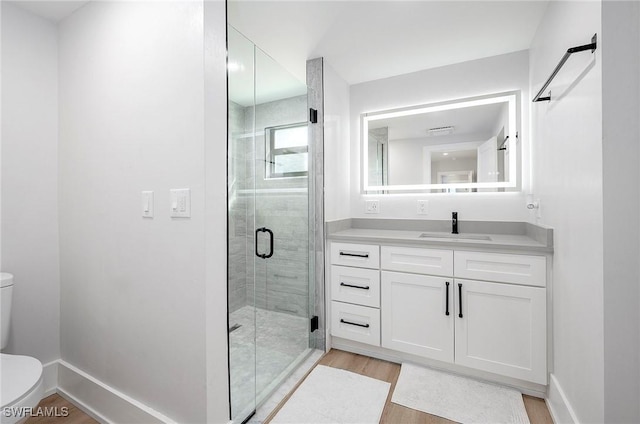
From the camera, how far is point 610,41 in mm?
997

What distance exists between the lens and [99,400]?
5.11 ft

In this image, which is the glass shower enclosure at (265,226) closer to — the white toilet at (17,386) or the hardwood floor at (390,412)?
the hardwood floor at (390,412)

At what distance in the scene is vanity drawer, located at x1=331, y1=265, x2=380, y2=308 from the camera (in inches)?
81.8

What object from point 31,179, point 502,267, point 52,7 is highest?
point 52,7

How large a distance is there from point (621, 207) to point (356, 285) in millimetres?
1501

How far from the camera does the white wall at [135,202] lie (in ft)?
4.01

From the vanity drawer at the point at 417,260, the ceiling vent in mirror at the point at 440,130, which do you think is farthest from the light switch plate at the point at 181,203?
the ceiling vent in mirror at the point at 440,130

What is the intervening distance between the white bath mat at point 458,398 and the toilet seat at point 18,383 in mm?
1715

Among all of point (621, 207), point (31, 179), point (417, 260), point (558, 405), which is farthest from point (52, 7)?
point (558, 405)

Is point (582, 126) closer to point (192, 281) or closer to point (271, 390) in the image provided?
point (192, 281)

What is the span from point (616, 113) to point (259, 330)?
1908 millimetres

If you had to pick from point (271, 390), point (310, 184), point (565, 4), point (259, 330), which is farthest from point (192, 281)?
point (565, 4)

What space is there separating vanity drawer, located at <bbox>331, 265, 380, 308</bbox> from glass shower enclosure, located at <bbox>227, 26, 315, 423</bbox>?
0.20 metres

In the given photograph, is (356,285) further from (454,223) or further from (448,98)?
(448,98)
